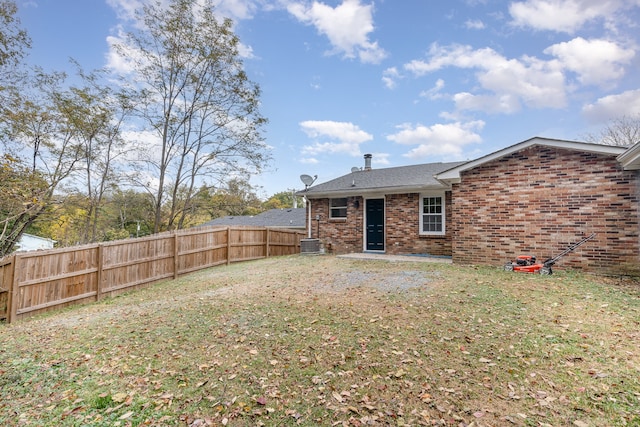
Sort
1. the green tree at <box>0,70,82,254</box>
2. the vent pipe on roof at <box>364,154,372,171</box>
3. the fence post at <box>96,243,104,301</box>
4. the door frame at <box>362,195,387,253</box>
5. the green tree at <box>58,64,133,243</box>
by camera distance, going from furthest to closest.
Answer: the vent pipe on roof at <box>364,154,372,171</box>
the door frame at <box>362,195,387,253</box>
the green tree at <box>58,64,133,243</box>
the green tree at <box>0,70,82,254</box>
the fence post at <box>96,243,104,301</box>

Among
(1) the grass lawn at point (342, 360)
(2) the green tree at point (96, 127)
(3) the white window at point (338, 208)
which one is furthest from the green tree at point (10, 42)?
(3) the white window at point (338, 208)

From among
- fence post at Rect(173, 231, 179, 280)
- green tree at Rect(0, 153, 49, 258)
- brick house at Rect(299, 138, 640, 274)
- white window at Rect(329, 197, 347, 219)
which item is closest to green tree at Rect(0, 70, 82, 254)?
green tree at Rect(0, 153, 49, 258)

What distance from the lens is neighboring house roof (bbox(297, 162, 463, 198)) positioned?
10.8 m

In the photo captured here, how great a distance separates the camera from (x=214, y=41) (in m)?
12.9

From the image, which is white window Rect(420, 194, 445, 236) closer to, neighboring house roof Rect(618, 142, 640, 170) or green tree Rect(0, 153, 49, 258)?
neighboring house roof Rect(618, 142, 640, 170)

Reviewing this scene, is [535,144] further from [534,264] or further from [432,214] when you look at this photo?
[432,214]

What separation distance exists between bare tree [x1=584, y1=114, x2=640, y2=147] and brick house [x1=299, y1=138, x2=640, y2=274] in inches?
669

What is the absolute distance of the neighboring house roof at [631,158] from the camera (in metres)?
5.80

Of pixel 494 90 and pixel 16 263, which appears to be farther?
pixel 494 90

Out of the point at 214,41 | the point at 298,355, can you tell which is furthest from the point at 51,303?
the point at 214,41

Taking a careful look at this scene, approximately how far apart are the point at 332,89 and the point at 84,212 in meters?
13.9

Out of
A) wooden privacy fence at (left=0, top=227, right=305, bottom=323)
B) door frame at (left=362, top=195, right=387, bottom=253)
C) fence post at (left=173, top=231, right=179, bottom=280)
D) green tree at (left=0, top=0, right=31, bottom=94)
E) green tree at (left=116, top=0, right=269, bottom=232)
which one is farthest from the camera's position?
green tree at (left=116, top=0, right=269, bottom=232)

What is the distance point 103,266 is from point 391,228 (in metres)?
9.34

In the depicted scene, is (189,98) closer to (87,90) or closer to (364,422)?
(87,90)
